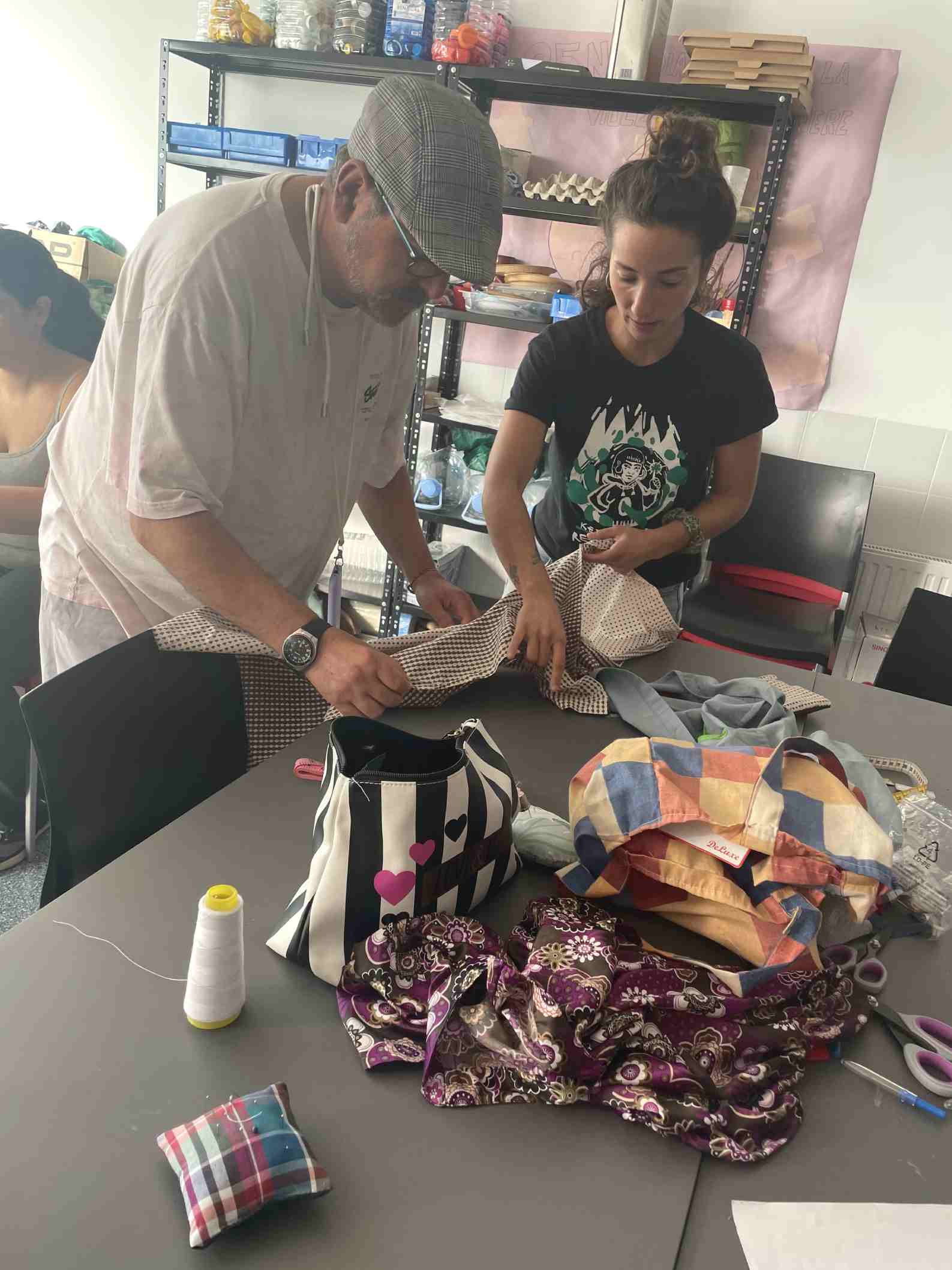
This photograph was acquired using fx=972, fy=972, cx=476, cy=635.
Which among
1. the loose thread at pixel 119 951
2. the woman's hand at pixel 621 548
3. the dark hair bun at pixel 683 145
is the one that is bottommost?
the loose thread at pixel 119 951

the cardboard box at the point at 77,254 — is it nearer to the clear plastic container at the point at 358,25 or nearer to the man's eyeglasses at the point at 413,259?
the clear plastic container at the point at 358,25

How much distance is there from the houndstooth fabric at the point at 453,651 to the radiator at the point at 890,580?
175 centimetres

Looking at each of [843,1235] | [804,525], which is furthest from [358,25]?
[843,1235]

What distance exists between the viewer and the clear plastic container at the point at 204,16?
11.4 ft

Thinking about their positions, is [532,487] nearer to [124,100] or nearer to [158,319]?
[158,319]

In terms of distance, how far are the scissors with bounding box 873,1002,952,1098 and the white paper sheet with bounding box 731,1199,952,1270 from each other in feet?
0.43

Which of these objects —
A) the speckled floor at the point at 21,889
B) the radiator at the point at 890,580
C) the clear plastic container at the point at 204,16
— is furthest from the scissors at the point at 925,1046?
the clear plastic container at the point at 204,16

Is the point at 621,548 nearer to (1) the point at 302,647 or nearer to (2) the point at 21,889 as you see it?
(1) the point at 302,647

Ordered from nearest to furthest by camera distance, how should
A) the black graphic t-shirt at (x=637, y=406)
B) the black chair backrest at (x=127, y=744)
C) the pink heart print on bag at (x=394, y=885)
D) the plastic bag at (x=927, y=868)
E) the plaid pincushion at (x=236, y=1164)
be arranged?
the plaid pincushion at (x=236, y=1164) → the pink heart print on bag at (x=394, y=885) → the plastic bag at (x=927, y=868) → the black chair backrest at (x=127, y=744) → the black graphic t-shirt at (x=637, y=406)

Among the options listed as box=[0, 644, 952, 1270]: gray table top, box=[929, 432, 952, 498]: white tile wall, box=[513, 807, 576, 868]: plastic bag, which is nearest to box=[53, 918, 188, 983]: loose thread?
box=[0, 644, 952, 1270]: gray table top

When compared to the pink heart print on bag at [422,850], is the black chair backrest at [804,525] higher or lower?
lower

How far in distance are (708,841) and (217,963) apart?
20.0 inches

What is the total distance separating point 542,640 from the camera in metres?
1.56

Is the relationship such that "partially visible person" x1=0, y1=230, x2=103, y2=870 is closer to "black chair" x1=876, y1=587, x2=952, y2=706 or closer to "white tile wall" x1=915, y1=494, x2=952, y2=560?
"black chair" x1=876, y1=587, x2=952, y2=706
